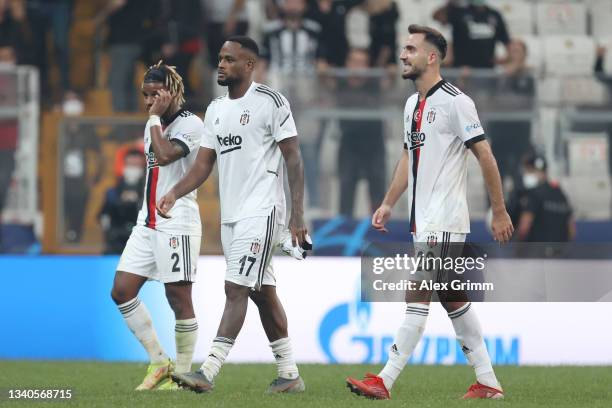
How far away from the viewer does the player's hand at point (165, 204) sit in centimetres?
820

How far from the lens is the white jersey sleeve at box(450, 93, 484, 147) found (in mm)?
7957

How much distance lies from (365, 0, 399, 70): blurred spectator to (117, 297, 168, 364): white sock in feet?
24.8

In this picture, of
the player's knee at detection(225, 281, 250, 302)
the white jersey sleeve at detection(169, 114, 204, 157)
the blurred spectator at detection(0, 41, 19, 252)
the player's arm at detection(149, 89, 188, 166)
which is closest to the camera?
the player's knee at detection(225, 281, 250, 302)

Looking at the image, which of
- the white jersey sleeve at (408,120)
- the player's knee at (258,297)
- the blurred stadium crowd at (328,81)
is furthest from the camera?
the blurred stadium crowd at (328,81)

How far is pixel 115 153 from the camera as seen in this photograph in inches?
551

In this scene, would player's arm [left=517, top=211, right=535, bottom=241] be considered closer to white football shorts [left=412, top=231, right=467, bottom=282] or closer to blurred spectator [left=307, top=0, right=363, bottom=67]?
blurred spectator [left=307, top=0, right=363, bottom=67]

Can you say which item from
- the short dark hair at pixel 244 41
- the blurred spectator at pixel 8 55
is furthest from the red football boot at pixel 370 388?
the blurred spectator at pixel 8 55

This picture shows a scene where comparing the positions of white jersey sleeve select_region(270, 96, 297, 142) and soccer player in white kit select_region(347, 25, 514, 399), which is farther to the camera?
white jersey sleeve select_region(270, 96, 297, 142)

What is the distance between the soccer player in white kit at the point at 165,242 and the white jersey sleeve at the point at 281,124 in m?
0.89

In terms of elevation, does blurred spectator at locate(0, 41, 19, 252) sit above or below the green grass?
above

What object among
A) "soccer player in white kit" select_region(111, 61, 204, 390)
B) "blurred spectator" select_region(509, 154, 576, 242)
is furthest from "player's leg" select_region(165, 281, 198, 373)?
"blurred spectator" select_region(509, 154, 576, 242)

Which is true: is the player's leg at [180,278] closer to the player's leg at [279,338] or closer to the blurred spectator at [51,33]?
the player's leg at [279,338]

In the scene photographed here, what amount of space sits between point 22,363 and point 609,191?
22.3 feet

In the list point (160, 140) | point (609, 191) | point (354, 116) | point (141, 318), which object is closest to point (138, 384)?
point (141, 318)
